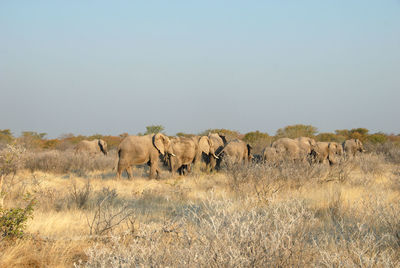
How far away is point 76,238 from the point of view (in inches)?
198

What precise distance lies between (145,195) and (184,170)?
6.37 metres

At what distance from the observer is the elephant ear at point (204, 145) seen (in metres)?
15.2

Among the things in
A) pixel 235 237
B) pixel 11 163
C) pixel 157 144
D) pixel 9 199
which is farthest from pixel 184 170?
pixel 235 237

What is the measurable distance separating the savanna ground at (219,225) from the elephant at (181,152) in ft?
2.87

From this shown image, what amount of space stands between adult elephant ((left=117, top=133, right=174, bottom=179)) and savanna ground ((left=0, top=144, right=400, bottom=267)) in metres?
0.96

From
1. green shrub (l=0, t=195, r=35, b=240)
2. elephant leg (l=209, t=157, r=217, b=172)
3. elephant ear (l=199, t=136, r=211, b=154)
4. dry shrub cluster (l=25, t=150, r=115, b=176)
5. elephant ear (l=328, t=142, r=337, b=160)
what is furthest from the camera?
elephant ear (l=328, t=142, r=337, b=160)

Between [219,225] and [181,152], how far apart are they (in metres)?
11.7

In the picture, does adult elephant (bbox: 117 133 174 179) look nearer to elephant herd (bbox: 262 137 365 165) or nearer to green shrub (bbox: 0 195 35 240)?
elephant herd (bbox: 262 137 365 165)

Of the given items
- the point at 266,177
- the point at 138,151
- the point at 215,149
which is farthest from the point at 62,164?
the point at 266,177

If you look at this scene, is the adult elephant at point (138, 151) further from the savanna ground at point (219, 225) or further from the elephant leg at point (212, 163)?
the elephant leg at point (212, 163)

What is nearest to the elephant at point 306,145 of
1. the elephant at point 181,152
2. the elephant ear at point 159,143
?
the elephant at point 181,152

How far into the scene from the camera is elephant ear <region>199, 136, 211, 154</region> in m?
15.2

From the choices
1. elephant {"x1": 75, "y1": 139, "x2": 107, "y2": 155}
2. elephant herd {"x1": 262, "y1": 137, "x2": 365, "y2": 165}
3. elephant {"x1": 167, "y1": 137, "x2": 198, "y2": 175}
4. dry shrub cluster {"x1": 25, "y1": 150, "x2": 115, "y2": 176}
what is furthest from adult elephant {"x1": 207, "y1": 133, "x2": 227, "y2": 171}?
elephant {"x1": 75, "y1": 139, "x2": 107, "y2": 155}

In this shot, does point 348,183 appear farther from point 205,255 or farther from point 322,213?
point 205,255
